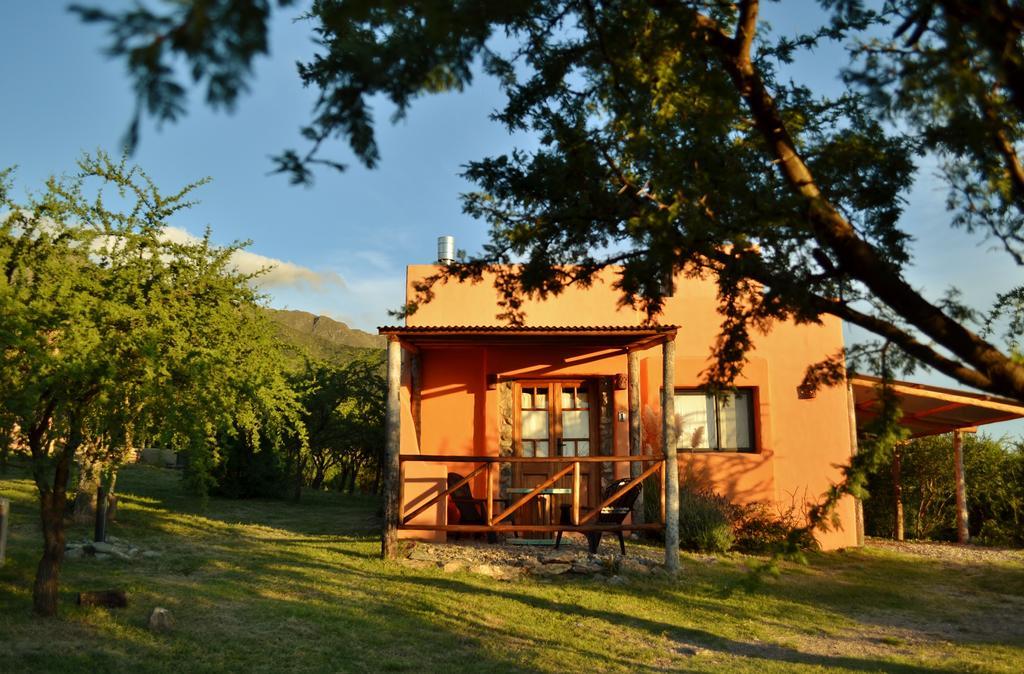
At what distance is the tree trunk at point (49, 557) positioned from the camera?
6.41m

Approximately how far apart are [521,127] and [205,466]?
4002 millimetres

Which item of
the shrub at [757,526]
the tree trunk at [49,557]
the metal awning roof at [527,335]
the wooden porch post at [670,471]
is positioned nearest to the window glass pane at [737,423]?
the shrub at [757,526]

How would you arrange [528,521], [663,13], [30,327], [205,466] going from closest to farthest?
1. [663,13]
2. [30,327]
3. [205,466]
4. [528,521]

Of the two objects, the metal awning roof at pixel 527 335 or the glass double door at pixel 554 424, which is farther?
the glass double door at pixel 554 424

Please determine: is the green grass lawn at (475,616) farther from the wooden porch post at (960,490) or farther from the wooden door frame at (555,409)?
the wooden porch post at (960,490)

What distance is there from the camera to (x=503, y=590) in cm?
848

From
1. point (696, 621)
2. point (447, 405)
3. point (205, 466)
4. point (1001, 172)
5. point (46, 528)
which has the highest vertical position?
point (1001, 172)

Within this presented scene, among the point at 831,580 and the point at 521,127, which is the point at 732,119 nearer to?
the point at 521,127

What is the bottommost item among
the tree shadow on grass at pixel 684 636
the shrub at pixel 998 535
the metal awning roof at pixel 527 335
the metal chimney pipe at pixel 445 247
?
the tree shadow on grass at pixel 684 636

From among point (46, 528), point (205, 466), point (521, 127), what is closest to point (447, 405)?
point (205, 466)

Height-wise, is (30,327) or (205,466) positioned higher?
(30,327)

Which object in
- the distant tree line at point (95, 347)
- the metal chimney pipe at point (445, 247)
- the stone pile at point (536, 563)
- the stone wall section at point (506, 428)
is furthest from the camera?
the metal chimney pipe at point (445, 247)

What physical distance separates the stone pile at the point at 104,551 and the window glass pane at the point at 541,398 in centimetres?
548

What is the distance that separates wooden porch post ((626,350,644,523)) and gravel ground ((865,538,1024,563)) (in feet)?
13.3
